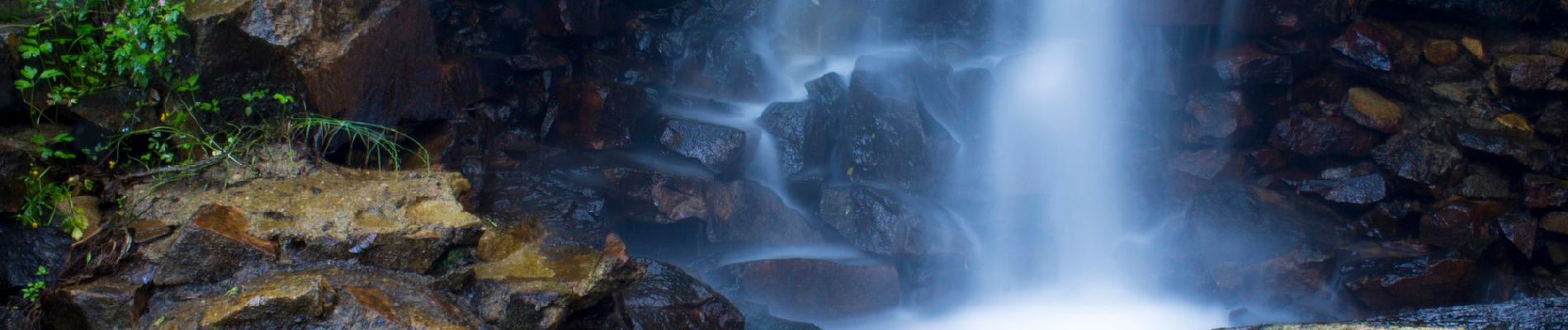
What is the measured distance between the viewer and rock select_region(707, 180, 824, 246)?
6.81 m

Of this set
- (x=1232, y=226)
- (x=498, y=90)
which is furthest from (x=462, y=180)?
(x=1232, y=226)

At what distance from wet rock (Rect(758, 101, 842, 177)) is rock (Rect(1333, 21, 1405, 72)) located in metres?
4.12

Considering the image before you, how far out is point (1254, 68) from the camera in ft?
24.2

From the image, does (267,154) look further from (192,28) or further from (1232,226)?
(1232,226)

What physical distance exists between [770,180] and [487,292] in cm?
373

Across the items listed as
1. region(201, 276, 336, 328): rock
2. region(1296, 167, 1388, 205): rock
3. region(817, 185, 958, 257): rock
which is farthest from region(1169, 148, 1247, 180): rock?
region(201, 276, 336, 328): rock

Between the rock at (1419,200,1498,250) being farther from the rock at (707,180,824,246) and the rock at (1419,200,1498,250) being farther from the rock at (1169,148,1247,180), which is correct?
the rock at (707,180,824,246)

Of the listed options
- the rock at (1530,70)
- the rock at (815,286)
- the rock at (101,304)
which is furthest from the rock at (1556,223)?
the rock at (101,304)

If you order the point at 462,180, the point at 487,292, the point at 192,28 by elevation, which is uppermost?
the point at 192,28

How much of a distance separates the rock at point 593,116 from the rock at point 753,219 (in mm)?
898

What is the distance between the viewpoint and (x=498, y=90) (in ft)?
21.6

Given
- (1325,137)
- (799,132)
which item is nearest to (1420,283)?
(1325,137)

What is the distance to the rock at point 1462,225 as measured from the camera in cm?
650

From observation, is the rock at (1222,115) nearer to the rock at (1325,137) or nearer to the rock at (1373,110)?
the rock at (1325,137)
